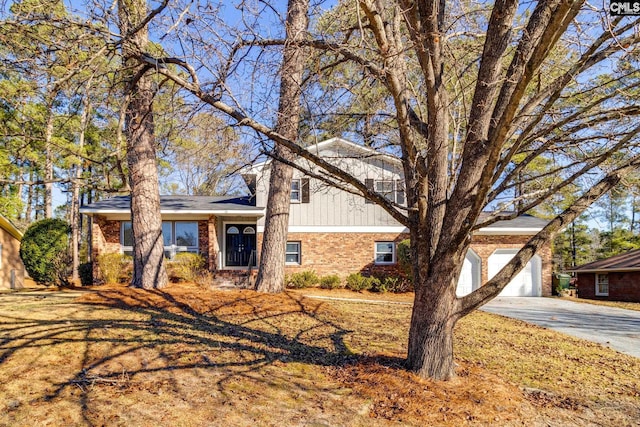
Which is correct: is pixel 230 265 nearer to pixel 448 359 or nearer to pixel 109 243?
pixel 109 243

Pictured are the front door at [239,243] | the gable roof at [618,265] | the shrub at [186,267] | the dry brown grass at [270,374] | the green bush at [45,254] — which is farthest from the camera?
the front door at [239,243]

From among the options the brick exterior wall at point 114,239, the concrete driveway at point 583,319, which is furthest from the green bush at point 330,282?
the concrete driveway at point 583,319

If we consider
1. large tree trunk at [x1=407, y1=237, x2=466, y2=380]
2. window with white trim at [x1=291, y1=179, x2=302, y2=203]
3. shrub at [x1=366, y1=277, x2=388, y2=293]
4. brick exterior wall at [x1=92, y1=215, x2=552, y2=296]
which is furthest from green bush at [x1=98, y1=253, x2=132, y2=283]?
large tree trunk at [x1=407, y1=237, x2=466, y2=380]

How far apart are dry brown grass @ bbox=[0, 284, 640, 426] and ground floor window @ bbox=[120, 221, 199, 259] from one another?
27.0ft

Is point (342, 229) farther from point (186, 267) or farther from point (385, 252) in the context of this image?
point (186, 267)

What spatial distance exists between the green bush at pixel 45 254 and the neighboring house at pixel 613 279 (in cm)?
2068

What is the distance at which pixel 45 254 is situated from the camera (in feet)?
40.8

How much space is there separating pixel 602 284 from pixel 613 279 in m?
0.77

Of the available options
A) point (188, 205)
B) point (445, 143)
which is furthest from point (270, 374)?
point (188, 205)

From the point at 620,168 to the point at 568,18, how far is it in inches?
76.9

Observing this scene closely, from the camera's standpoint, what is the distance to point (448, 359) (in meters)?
4.37

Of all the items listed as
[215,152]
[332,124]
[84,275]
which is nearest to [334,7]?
[332,124]

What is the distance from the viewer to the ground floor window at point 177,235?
15.4 m

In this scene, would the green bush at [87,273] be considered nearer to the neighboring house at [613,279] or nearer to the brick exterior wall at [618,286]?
the neighboring house at [613,279]
